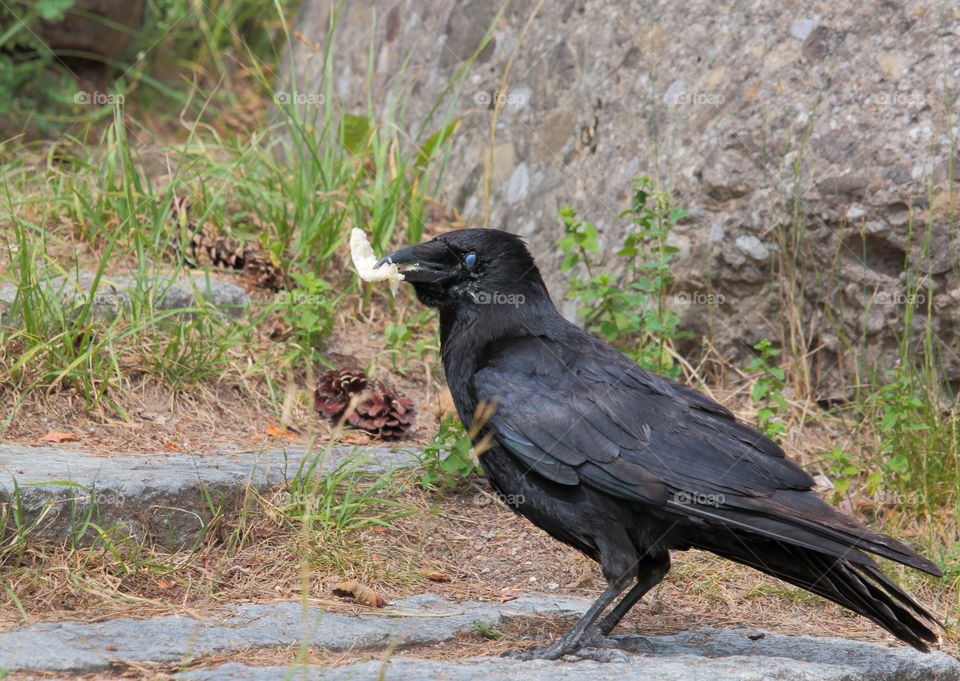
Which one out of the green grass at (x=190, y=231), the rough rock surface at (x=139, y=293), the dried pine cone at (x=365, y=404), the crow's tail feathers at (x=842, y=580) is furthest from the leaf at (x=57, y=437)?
the crow's tail feathers at (x=842, y=580)

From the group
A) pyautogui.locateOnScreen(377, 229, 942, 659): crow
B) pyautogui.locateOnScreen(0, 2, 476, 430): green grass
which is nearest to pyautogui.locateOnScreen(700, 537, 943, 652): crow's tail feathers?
pyautogui.locateOnScreen(377, 229, 942, 659): crow

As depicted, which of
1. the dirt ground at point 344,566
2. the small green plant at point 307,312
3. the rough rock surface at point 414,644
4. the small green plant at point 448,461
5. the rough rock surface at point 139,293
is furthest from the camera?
the small green plant at point 307,312

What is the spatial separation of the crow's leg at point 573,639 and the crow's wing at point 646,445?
33cm

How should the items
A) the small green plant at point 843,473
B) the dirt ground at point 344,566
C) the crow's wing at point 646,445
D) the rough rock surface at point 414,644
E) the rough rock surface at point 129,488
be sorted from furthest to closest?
1. the small green plant at point 843,473
2. the rough rock surface at point 129,488
3. the dirt ground at point 344,566
4. the crow's wing at point 646,445
5. the rough rock surface at point 414,644

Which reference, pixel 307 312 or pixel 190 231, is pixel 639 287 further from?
pixel 190 231

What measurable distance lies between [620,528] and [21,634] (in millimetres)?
1716

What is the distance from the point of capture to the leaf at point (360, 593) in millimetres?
3461

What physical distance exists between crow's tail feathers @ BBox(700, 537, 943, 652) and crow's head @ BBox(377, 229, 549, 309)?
1137 millimetres

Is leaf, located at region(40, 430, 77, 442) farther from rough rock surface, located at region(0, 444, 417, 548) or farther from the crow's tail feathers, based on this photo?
the crow's tail feathers

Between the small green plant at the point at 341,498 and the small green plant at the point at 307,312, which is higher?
the small green plant at the point at 307,312

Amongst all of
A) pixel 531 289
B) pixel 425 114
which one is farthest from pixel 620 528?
pixel 425 114

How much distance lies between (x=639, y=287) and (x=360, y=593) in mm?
1879

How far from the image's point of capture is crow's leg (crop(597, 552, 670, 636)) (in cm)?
341

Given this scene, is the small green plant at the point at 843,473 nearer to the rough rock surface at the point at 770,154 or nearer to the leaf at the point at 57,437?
the rough rock surface at the point at 770,154
